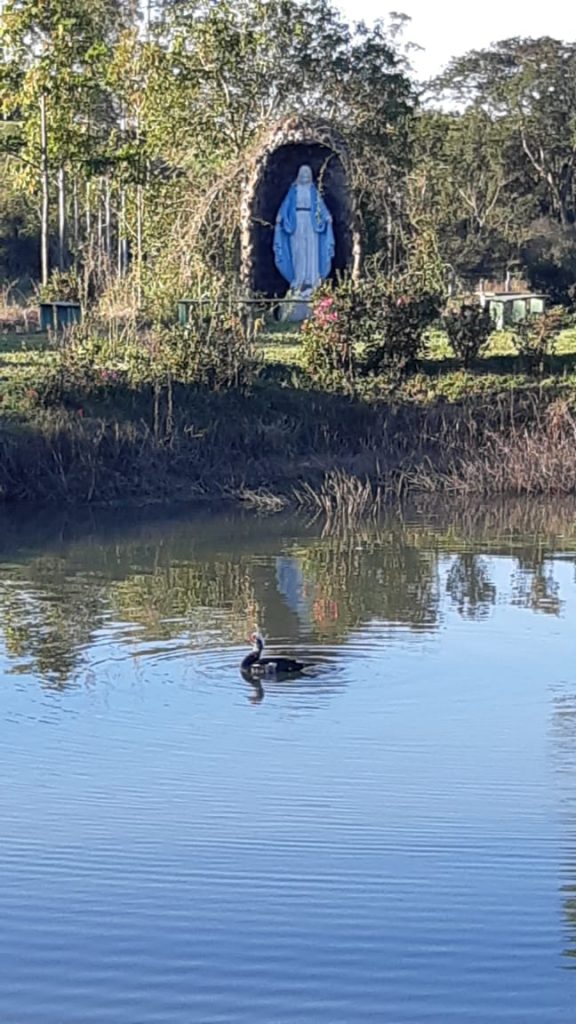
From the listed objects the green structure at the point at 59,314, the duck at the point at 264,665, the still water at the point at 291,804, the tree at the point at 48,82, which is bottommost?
the still water at the point at 291,804

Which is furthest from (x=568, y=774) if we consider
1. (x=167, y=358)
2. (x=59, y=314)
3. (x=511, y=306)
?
(x=511, y=306)

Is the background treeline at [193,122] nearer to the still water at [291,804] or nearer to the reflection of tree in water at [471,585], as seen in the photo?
the reflection of tree in water at [471,585]

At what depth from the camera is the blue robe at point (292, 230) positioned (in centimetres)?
2941

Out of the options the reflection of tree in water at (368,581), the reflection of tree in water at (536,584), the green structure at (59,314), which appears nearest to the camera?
the reflection of tree in water at (368,581)

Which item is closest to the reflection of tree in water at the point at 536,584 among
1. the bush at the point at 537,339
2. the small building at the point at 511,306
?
the bush at the point at 537,339

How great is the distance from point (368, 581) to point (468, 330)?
8.80 meters

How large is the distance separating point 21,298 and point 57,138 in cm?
608

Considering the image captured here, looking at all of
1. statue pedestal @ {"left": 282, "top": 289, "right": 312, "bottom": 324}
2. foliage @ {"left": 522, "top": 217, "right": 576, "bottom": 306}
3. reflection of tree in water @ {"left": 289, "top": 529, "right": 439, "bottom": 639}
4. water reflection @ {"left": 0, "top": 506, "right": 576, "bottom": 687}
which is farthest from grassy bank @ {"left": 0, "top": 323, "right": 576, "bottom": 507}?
foliage @ {"left": 522, "top": 217, "right": 576, "bottom": 306}

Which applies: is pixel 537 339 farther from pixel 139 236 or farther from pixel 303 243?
pixel 139 236

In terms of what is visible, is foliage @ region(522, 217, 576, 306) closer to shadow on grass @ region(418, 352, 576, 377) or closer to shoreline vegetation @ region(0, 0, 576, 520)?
shoreline vegetation @ region(0, 0, 576, 520)

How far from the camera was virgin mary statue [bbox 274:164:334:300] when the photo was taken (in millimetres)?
29406

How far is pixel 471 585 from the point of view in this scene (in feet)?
51.1

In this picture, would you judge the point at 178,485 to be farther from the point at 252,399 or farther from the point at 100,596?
the point at 100,596

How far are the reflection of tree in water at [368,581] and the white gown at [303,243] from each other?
36.4ft
